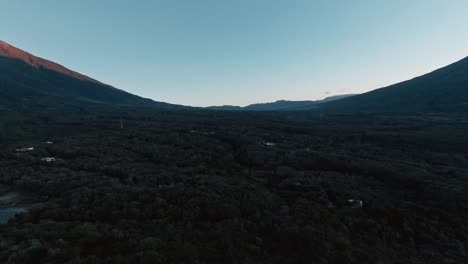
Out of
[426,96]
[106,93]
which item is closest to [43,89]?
[106,93]

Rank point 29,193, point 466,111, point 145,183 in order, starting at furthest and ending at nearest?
point 466,111 → point 145,183 → point 29,193

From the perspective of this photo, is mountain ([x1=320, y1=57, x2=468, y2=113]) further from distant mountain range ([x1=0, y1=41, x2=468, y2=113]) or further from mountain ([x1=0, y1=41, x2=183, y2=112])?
mountain ([x1=0, y1=41, x2=183, y2=112])

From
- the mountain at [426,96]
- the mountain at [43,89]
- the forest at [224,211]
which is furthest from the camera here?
the mountain at [426,96]

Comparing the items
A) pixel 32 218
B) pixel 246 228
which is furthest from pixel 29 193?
pixel 246 228

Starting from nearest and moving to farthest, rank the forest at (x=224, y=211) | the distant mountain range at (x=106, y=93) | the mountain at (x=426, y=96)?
the forest at (x=224, y=211)
the distant mountain range at (x=106, y=93)
the mountain at (x=426, y=96)

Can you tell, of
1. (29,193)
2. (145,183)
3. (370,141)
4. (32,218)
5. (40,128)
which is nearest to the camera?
(32,218)

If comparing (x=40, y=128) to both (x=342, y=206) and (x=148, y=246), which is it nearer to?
(x=148, y=246)

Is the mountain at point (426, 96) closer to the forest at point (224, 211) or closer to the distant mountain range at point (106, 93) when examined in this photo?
the distant mountain range at point (106, 93)

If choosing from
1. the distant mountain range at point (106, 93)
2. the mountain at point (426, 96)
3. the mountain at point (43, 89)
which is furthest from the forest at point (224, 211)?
the mountain at point (426, 96)

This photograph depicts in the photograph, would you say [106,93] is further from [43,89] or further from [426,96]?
[426,96]
